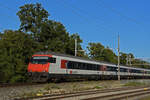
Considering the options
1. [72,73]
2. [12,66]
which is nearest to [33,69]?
[12,66]

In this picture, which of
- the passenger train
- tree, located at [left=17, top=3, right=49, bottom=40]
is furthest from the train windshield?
tree, located at [left=17, top=3, right=49, bottom=40]

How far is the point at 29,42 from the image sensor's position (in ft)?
101

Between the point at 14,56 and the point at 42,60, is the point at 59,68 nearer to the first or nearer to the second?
the point at 42,60

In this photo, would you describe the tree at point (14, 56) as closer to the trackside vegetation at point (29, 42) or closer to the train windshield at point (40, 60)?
the trackside vegetation at point (29, 42)

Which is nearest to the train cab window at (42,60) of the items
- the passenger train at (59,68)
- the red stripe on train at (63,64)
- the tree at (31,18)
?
the passenger train at (59,68)

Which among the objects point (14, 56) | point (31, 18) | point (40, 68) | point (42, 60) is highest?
point (31, 18)

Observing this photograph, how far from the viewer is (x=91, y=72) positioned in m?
30.7

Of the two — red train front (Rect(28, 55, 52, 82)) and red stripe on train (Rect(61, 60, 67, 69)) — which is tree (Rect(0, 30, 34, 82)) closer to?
red train front (Rect(28, 55, 52, 82))

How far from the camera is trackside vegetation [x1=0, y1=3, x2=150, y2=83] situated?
24.3 m

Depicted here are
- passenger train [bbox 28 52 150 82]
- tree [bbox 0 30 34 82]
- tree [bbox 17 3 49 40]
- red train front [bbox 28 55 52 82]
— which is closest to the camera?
red train front [bbox 28 55 52 82]

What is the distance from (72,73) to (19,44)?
7.95 m

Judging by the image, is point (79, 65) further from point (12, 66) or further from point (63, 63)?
point (12, 66)

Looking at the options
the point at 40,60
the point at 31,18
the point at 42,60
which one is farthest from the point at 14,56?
the point at 31,18

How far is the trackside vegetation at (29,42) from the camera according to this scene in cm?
2434
